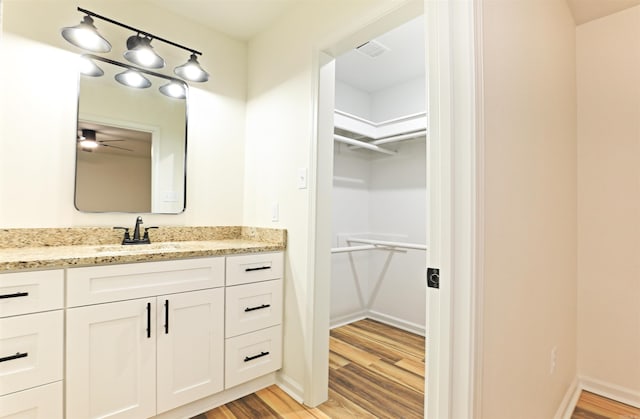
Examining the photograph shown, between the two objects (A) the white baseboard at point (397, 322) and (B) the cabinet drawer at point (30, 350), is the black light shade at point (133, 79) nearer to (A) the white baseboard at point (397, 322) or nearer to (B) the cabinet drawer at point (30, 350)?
(B) the cabinet drawer at point (30, 350)

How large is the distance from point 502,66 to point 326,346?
163 cm

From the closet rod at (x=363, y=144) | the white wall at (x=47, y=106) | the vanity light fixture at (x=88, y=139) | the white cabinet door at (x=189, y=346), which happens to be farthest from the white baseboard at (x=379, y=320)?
the vanity light fixture at (x=88, y=139)

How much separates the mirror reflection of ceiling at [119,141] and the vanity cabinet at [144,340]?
84 cm

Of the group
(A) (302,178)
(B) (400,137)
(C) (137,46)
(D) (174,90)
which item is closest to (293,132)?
(A) (302,178)

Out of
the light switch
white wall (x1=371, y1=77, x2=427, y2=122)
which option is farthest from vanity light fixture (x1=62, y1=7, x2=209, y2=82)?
white wall (x1=371, y1=77, x2=427, y2=122)

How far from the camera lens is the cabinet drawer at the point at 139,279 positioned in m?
1.33

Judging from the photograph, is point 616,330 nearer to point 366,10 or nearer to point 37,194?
point 366,10

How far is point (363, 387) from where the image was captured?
199cm

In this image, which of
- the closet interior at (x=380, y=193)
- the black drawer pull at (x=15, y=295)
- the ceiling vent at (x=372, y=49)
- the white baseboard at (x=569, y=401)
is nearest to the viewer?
the black drawer pull at (x=15, y=295)

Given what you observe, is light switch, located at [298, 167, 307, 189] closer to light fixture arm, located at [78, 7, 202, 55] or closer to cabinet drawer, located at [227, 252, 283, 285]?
cabinet drawer, located at [227, 252, 283, 285]

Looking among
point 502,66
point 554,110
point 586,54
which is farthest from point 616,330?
point 502,66

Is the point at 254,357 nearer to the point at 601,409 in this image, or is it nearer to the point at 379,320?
the point at 379,320

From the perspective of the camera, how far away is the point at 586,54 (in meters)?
2.10

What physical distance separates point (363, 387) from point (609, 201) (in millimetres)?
1926
